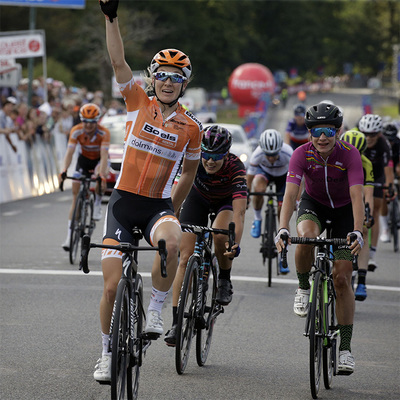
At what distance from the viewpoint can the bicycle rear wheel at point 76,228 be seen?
13164mm

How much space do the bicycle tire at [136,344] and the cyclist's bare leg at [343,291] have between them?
5.53 ft

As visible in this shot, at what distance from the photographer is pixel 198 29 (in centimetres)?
9544

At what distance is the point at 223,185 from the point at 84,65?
7073cm

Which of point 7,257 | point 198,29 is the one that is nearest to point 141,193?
point 7,257

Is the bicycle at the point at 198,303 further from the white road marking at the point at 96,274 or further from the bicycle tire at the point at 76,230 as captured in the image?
the bicycle tire at the point at 76,230

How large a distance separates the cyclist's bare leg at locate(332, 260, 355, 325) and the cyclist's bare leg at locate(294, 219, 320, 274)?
0.31m

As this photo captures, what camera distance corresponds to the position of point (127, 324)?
6.05 m

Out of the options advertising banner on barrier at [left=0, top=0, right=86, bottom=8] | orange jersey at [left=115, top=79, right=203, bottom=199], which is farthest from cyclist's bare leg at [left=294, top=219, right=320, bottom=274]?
advertising banner on barrier at [left=0, top=0, right=86, bottom=8]

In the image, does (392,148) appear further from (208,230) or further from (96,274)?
(208,230)

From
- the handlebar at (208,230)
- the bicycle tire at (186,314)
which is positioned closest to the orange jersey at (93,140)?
the handlebar at (208,230)

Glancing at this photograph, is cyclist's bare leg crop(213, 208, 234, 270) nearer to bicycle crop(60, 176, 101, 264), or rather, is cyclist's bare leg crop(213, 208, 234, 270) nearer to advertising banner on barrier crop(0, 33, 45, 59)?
bicycle crop(60, 176, 101, 264)

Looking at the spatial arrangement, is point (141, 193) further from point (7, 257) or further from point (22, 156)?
point (22, 156)

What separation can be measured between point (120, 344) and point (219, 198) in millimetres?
3222

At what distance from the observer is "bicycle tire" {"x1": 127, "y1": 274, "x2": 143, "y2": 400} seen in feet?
20.1
